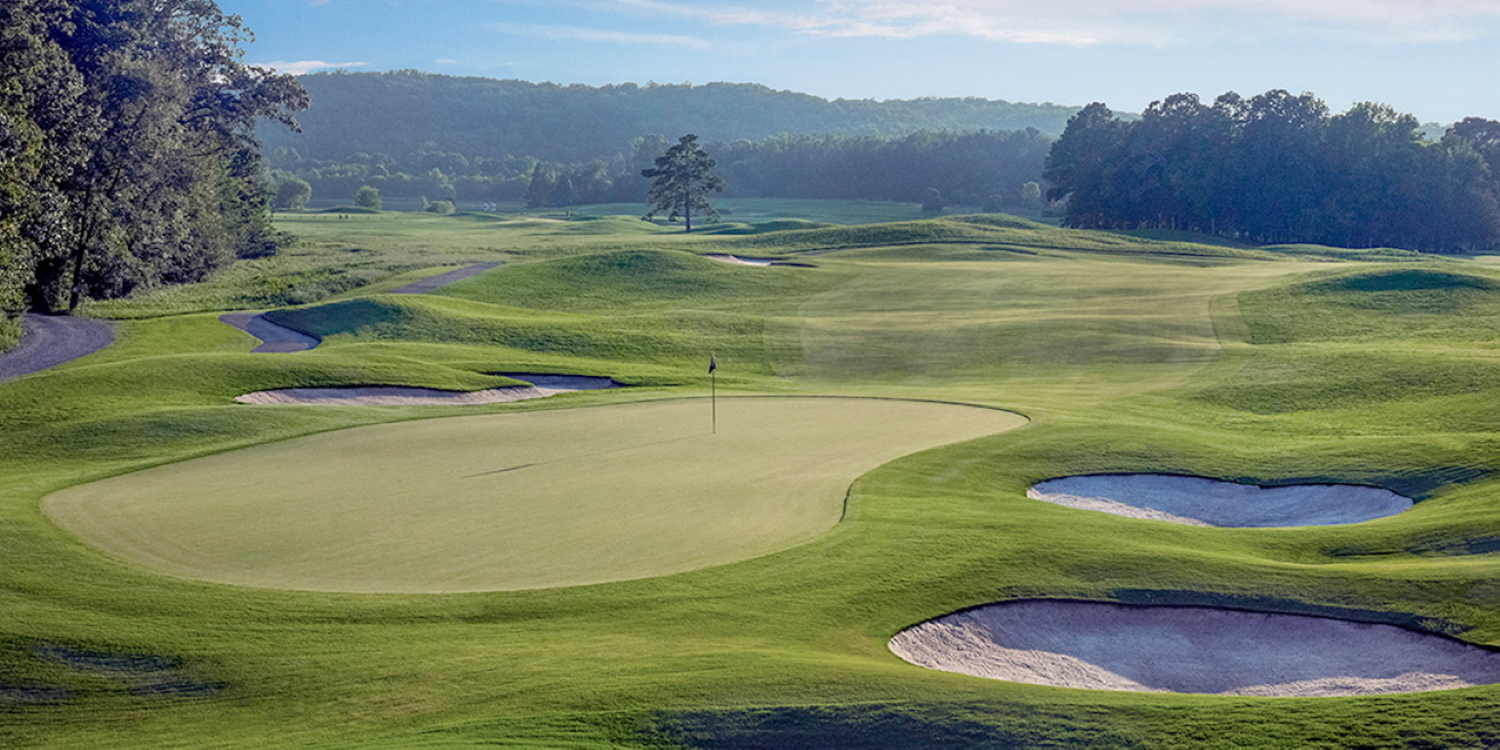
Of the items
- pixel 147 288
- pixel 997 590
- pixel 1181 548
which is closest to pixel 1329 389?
Result: pixel 1181 548

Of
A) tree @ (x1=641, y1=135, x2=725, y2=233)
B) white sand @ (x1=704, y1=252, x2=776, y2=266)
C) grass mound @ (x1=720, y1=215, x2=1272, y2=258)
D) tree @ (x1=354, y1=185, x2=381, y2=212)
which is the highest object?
tree @ (x1=641, y1=135, x2=725, y2=233)

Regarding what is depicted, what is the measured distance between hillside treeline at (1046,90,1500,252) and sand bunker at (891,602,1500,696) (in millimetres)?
100158

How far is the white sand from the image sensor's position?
67.3m

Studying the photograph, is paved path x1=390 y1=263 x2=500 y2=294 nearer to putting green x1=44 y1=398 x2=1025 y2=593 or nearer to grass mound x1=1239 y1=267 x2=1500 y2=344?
putting green x1=44 y1=398 x2=1025 y2=593

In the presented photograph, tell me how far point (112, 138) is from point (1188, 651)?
1897 inches

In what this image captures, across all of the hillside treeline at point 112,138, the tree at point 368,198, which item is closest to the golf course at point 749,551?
the hillside treeline at point 112,138

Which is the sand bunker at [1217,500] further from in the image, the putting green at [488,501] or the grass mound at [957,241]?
the grass mound at [957,241]

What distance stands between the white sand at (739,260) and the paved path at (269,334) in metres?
26.5

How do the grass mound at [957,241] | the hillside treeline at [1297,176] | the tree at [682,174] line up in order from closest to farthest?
the grass mound at [957,241], the hillside treeline at [1297,176], the tree at [682,174]

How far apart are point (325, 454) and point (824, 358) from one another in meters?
23.1

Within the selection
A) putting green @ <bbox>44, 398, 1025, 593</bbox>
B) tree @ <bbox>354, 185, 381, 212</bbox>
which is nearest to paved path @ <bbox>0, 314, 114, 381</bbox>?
putting green @ <bbox>44, 398, 1025, 593</bbox>

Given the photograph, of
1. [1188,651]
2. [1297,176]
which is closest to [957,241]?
[1297,176]

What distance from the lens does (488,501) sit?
702 inches

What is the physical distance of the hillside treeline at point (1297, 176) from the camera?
103062mm
